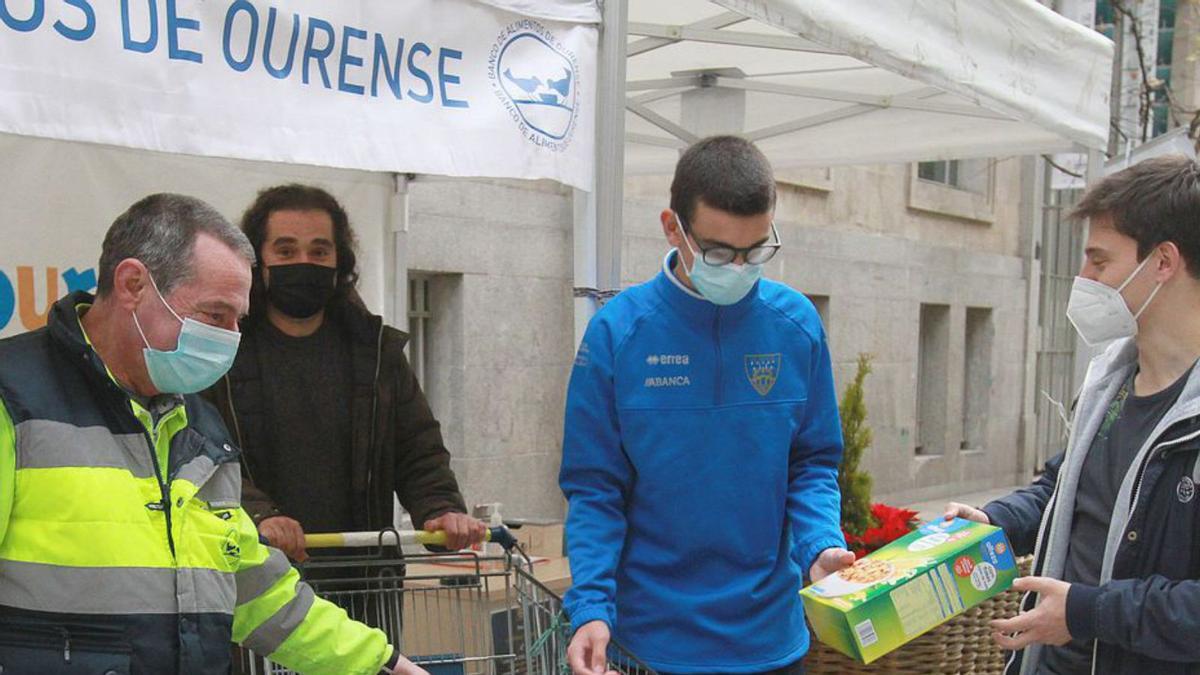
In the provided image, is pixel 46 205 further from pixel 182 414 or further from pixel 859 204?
pixel 859 204

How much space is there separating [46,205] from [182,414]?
5.27ft

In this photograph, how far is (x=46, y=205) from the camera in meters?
3.47

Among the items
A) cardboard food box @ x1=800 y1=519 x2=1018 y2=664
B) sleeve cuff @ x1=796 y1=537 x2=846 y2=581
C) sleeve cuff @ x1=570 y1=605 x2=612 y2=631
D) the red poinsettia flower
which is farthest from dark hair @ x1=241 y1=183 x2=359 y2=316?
the red poinsettia flower

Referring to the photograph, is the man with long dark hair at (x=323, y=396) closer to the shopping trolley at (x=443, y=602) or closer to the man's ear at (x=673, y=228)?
the shopping trolley at (x=443, y=602)

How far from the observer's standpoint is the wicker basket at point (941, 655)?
410 cm

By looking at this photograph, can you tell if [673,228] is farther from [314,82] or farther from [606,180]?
[314,82]

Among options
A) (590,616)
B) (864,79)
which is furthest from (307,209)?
(864,79)

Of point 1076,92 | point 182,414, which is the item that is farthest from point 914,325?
point 182,414

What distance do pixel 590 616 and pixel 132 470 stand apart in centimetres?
89

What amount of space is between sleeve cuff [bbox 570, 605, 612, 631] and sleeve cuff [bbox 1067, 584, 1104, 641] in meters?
0.87

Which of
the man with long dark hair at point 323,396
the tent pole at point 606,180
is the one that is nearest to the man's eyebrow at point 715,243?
the tent pole at point 606,180

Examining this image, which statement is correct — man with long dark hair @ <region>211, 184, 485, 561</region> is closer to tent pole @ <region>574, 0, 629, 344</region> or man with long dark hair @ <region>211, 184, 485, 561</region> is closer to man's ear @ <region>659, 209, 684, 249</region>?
tent pole @ <region>574, 0, 629, 344</region>

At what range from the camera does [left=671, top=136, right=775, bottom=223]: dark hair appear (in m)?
2.46

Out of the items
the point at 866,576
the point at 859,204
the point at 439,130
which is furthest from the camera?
the point at 859,204
